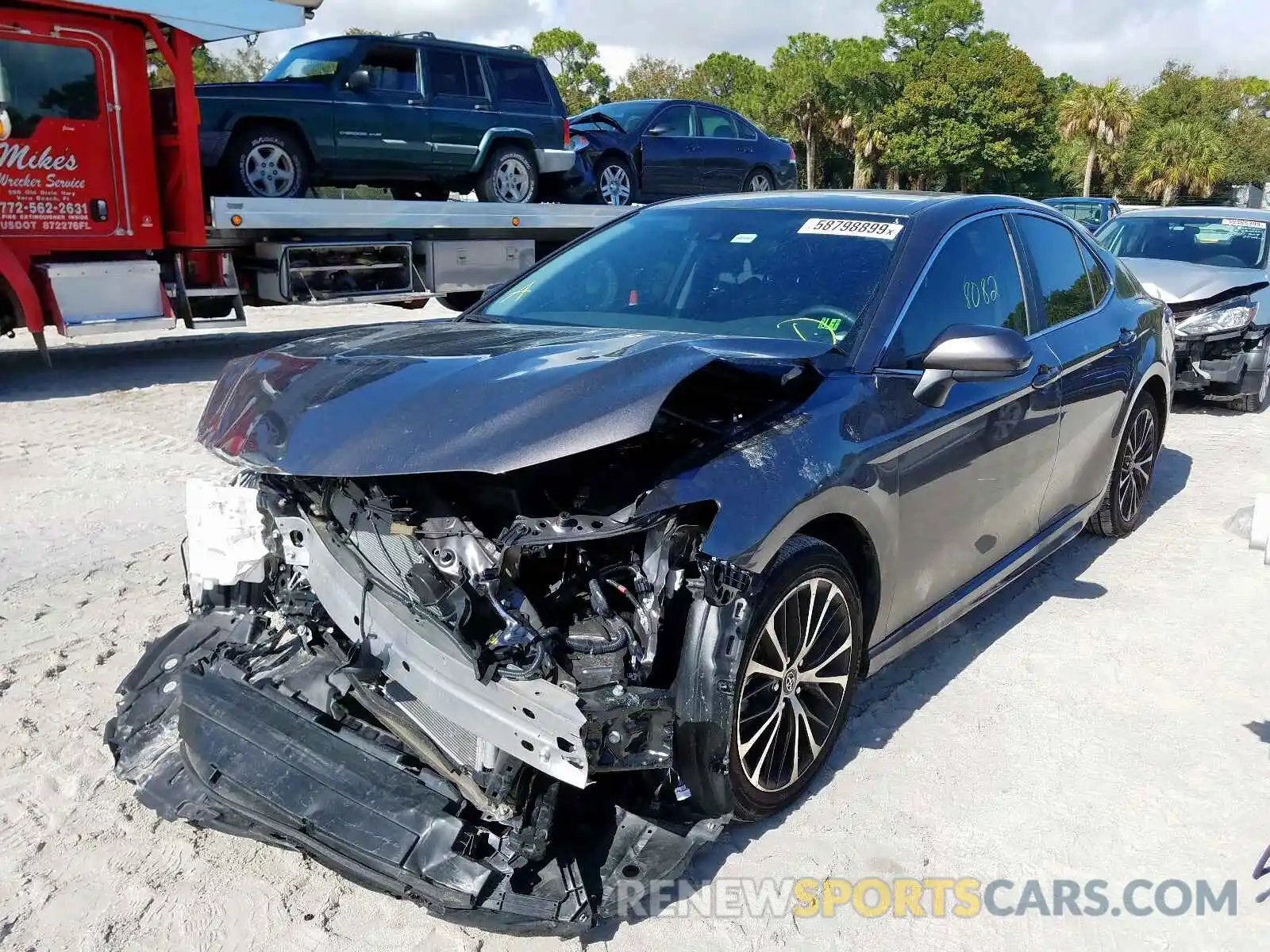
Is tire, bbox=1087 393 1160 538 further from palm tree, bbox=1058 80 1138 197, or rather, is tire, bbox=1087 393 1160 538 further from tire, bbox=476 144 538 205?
palm tree, bbox=1058 80 1138 197

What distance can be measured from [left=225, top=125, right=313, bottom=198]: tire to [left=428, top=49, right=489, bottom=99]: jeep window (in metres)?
1.68

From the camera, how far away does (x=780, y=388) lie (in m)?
3.11

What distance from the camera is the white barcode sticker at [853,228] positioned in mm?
3742

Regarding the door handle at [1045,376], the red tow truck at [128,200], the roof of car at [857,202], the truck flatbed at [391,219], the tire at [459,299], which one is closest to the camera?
the roof of car at [857,202]

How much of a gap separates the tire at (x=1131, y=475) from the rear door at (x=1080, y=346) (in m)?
0.28

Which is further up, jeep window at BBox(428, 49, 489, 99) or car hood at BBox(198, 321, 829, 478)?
jeep window at BBox(428, 49, 489, 99)

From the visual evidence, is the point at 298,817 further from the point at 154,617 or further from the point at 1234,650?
the point at 1234,650

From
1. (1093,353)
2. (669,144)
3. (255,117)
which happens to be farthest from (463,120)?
(1093,353)

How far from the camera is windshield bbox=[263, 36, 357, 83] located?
10.4 m

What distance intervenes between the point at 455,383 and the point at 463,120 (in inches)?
371

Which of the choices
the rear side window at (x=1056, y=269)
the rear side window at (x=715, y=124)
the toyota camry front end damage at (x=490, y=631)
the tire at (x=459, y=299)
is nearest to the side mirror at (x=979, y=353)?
the toyota camry front end damage at (x=490, y=631)

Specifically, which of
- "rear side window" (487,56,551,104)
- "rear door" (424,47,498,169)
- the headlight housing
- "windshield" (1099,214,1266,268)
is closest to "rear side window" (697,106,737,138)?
"rear side window" (487,56,551,104)

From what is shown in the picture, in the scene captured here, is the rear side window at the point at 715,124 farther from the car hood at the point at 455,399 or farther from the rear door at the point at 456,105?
the car hood at the point at 455,399

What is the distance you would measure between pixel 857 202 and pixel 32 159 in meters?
7.65
